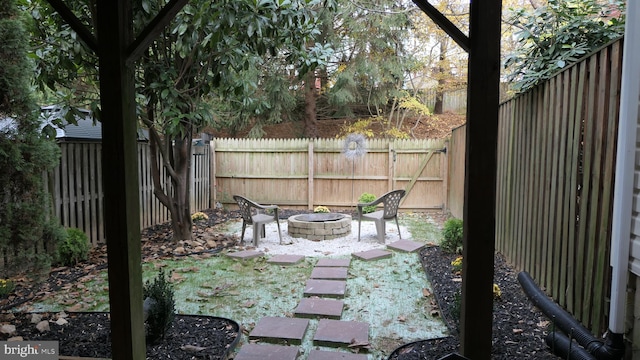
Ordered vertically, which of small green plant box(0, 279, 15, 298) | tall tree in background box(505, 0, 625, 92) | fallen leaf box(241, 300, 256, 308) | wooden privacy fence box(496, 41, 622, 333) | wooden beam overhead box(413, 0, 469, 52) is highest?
tall tree in background box(505, 0, 625, 92)

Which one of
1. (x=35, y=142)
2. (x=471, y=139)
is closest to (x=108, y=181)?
(x=471, y=139)

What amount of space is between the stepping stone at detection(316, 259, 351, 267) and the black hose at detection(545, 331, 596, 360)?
2.52m

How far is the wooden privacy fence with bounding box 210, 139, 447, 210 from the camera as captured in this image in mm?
8938

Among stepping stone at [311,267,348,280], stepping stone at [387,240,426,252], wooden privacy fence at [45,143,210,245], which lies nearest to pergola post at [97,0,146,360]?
stepping stone at [311,267,348,280]

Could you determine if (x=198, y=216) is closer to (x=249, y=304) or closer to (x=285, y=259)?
(x=285, y=259)

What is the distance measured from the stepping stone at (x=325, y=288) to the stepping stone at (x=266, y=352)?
1.08 metres

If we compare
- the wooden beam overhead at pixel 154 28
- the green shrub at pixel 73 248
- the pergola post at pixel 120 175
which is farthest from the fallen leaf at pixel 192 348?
the green shrub at pixel 73 248

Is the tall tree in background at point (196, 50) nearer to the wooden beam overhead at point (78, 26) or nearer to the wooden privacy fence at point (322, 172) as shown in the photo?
the wooden beam overhead at point (78, 26)

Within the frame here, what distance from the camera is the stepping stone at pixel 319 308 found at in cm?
325

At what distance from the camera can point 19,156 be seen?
2963 millimetres

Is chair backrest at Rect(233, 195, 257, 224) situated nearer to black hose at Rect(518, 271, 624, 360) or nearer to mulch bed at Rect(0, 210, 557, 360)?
mulch bed at Rect(0, 210, 557, 360)

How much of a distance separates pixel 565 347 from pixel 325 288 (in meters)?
2.11

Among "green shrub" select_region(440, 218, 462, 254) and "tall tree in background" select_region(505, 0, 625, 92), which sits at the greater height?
"tall tree in background" select_region(505, 0, 625, 92)

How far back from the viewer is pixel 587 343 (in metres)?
2.23
